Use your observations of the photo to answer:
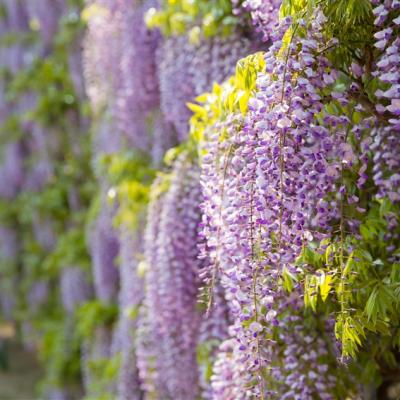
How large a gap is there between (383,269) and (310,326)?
0.38m

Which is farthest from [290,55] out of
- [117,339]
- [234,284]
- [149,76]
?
[117,339]

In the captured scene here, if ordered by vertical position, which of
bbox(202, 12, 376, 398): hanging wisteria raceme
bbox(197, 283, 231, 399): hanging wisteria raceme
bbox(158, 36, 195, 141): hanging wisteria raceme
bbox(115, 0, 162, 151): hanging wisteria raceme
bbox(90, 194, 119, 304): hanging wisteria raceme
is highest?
bbox(115, 0, 162, 151): hanging wisteria raceme

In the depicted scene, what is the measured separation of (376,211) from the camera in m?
2.25

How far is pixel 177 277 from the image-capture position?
3.11 meters

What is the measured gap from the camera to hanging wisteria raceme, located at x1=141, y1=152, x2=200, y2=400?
3084 millimetres

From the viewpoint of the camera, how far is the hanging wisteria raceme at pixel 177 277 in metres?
3.08

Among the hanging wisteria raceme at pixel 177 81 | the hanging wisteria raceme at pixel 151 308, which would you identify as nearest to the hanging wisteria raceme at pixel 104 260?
the hanging wisteria raceme at pixel 151 308

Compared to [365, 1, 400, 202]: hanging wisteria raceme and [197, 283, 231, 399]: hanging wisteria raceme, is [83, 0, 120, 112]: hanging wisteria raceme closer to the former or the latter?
[197, 283, 231, 399]: hanging wisteria raceme

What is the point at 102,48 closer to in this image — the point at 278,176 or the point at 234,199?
the point at 234,199

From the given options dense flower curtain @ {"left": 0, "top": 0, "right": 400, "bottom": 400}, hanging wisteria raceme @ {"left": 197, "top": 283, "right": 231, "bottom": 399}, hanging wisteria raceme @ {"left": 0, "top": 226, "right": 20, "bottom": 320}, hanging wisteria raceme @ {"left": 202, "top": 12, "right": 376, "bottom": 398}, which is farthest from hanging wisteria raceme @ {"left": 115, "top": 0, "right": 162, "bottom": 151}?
hanging wisteria raceme @ {"left": 0, "top": 226, "right": 20, "bottom": 320}

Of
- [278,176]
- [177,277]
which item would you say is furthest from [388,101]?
[177,277]

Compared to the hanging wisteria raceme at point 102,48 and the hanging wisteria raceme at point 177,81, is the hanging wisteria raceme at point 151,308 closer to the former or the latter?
the hanging wisteria raceme at point 177,81

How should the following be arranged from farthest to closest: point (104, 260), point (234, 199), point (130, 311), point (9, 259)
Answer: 1. point (9, 259)
2. point (104, 260)
3. point (130, 311)
4. point (234, 199)

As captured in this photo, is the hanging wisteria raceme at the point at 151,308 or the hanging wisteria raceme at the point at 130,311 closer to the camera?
the hanging wisteria raceme at the point at 151,308
